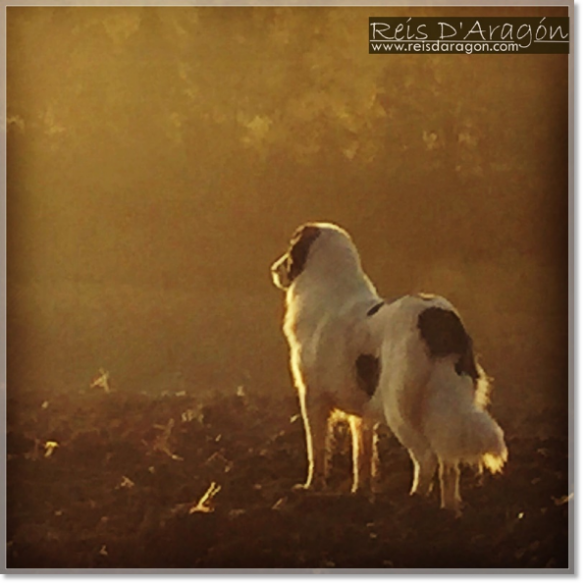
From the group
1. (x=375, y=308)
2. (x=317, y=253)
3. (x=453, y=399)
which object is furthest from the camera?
(x=317, y=253)

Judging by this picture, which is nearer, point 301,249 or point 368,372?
point 368,372

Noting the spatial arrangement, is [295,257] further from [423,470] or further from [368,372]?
[423,470]

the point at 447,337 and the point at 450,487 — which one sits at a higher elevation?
the point at 447,337

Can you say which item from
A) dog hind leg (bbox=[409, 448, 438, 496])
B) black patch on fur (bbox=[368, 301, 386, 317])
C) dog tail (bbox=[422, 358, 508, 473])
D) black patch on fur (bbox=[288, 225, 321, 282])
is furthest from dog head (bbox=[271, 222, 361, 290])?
dog hind leg (bbox=[409, 448, 438, 496])

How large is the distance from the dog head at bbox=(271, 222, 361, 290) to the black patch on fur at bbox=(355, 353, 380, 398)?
0.37 metres

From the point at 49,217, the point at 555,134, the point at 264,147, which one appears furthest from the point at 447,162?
the point at 49,217

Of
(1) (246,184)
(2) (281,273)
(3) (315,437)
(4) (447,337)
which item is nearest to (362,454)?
(3) (315,437)

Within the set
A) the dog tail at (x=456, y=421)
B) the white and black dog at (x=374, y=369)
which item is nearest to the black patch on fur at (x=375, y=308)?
the white and black dog at (x=374, y=369)

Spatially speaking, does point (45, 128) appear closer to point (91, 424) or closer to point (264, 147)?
point (264, 147)

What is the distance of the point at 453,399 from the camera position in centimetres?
378

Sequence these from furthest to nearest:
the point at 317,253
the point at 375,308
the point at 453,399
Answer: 1. the point at 317,253
2. the point at 375,308
3. the point at 453,399

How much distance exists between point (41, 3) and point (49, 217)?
0.80 metres

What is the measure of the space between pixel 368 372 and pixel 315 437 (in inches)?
14.0

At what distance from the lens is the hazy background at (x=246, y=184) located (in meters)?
4.08
